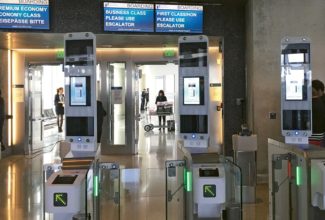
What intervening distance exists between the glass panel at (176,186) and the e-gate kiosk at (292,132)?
0.85m

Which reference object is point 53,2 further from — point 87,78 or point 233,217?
point 233,217

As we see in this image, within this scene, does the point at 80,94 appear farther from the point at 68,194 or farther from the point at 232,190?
the point at 232,190

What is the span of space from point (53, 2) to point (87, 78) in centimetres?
415

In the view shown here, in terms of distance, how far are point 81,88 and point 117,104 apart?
6.26 metres

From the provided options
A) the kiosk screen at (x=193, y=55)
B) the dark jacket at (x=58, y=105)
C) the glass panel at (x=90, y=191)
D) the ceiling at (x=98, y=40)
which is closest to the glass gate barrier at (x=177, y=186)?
the glass panel at (x=90, y=191)

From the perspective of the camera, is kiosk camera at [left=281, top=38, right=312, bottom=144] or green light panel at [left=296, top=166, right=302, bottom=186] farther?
kiosk camera at [left=281, top=38, right=312, bottom=144]

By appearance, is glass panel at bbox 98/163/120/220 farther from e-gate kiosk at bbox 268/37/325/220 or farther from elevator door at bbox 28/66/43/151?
elevator door at bbox 28/66/43/151

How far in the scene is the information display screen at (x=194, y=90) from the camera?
414cm

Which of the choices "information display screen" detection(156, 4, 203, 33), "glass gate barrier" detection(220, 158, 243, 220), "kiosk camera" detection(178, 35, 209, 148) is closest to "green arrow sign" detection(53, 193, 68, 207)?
"glass gate barrier" detection(220, 158, 243, 220)

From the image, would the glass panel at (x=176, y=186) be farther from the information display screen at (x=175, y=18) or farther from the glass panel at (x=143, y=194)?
the information display screen at (x=175, y=18)

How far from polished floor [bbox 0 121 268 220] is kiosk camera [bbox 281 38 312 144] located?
4.55ft

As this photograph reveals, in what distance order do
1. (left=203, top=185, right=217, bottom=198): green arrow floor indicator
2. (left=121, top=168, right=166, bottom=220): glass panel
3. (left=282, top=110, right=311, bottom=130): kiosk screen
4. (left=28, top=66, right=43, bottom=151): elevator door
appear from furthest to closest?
(left=28, top=66, right=43, bottom=151): elevator door < (left=121, top=168, right=166, bottom=220): glass panel < (left=282, top=110, right=311, bottom=130): kiosk screen < (left=203, top=185, right=217, bottom=198): green arrow floor indicator

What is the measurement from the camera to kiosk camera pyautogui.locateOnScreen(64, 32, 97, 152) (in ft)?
12.2

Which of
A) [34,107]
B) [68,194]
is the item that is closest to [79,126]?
[68,194]
